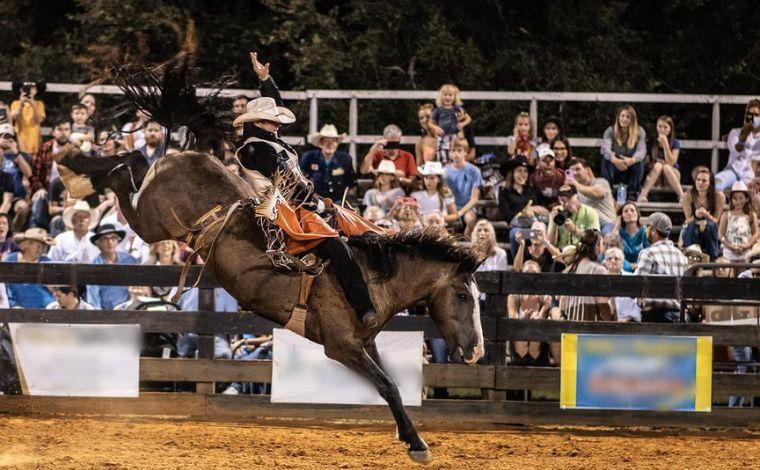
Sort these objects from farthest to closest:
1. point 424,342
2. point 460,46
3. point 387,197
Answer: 1. point 460,46
2. point 387,197
3. point 424,342

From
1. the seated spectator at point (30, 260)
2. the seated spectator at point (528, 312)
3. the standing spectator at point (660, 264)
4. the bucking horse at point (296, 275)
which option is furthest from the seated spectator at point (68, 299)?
the standing spectator at point (660, 264)

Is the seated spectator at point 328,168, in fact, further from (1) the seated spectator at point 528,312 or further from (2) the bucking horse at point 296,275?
(2) the bucking horse at point 296,275

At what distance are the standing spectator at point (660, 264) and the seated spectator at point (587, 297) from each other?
36cm

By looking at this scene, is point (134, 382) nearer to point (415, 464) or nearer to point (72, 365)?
point (72, 365)

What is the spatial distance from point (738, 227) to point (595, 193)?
1.50 metres

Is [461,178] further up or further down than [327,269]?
further up

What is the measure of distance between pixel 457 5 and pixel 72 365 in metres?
10.2

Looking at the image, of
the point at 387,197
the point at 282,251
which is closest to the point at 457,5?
the point at 387,197

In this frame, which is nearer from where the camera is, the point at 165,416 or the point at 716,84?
the point at 165,416

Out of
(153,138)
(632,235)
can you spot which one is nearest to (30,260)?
(153,138)

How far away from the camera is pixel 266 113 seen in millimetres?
8359

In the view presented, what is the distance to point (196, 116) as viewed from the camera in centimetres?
888

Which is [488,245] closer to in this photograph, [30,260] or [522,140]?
[522,140]

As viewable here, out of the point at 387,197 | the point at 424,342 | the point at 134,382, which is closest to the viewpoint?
the point at 134,382
